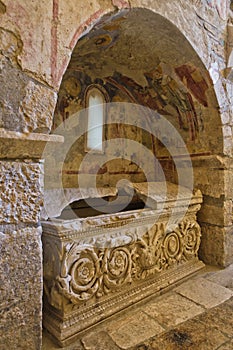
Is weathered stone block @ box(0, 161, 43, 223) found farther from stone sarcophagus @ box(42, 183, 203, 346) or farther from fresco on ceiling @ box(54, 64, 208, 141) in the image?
fresco on ceiling @ box(54, 64, 208, 141)

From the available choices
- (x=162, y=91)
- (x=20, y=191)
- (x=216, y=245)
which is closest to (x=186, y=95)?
(x=162, y=91)

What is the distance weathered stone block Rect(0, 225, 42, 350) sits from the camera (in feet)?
4.56

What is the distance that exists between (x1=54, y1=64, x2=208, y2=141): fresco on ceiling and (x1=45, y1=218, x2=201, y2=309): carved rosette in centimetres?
148

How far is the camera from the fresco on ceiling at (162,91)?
2.97 meters

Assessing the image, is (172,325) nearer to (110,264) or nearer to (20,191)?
(110,264)

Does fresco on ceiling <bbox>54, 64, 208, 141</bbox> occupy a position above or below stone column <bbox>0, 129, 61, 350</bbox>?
above

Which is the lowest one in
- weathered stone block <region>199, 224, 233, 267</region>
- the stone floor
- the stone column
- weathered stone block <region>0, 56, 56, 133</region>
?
the stone floor

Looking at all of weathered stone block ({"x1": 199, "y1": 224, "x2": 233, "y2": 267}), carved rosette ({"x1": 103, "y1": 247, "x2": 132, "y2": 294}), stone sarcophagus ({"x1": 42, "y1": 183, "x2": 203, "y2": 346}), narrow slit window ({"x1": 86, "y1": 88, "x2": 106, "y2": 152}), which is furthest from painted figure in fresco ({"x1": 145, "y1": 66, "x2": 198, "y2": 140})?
carved rosette ({"x1": 103, "y1": 247, "x2": 132, "y2": 294})

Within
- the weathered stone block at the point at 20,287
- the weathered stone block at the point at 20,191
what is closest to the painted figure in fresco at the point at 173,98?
the weathered stone block at the point at 20,191

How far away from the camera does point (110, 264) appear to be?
6.81 feet

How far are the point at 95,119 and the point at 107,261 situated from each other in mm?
2037

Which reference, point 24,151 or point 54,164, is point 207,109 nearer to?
point 54,164

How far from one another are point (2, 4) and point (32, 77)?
38 centimetres

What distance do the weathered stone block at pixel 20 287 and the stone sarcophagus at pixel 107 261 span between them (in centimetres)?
28
